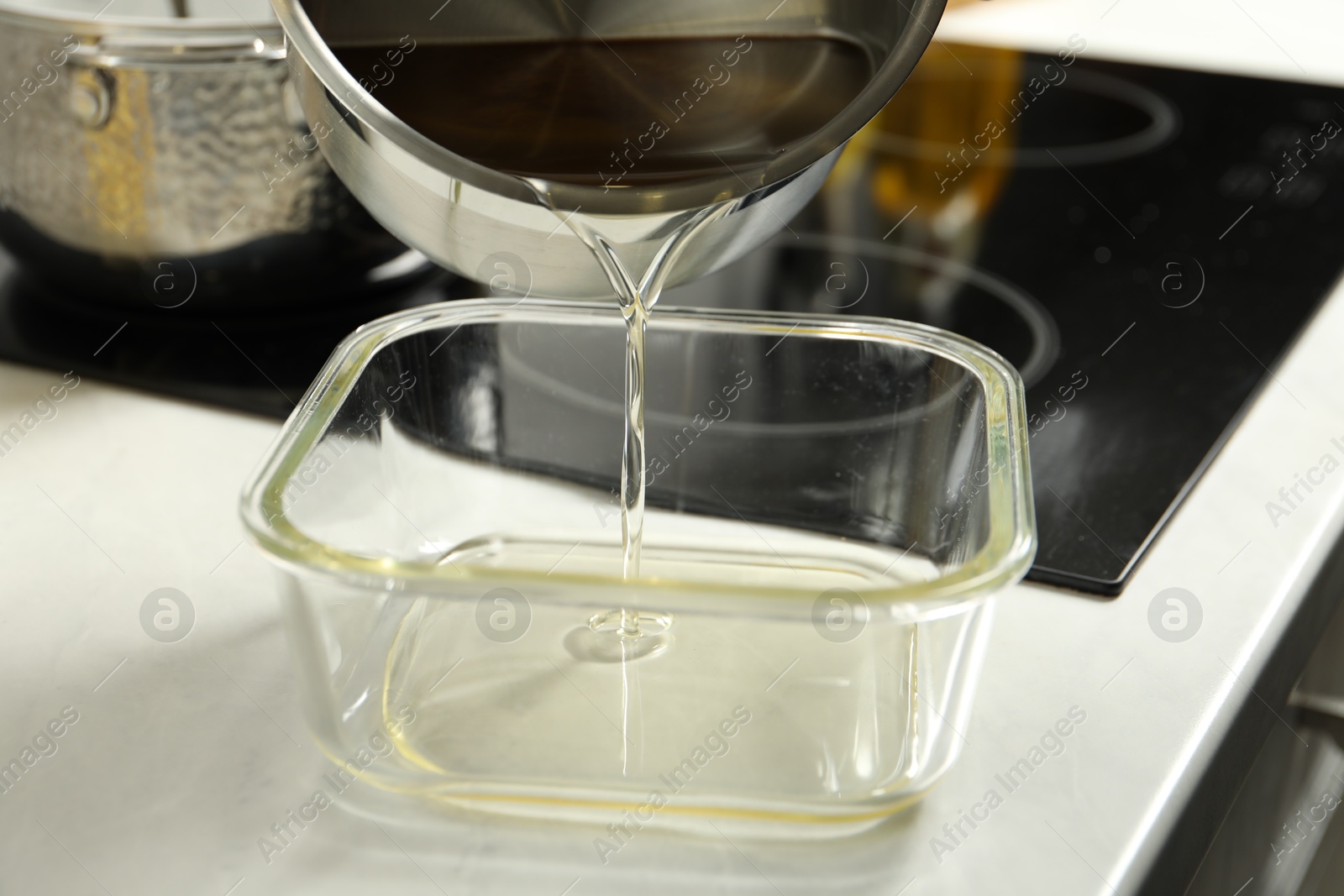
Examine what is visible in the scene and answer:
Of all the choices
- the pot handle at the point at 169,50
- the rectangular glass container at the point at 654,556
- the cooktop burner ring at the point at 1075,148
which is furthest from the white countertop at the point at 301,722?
the cooktop burner ring at the point at 1075,148

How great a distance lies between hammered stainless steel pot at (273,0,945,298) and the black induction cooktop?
20 cm

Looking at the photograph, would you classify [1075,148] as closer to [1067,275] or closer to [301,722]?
[1067,275]

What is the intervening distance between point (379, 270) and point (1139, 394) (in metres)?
0.43

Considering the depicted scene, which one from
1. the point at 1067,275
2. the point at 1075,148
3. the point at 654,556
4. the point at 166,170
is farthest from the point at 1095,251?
the point at 166,170

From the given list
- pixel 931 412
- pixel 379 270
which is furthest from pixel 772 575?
pixel 379 270

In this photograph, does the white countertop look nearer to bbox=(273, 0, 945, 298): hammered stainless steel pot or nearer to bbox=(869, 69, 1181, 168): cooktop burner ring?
bbox=(273, 0, 945, 298): hammered stainless steel pot

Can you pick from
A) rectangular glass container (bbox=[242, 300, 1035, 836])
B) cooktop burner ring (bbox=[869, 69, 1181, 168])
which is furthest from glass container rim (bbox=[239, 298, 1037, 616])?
cooktop burner ring (bbox=[869, 69, 1181, 168])

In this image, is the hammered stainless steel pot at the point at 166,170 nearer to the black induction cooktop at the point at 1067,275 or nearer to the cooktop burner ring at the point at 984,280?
the black induction cooktop at the point at 1067,275

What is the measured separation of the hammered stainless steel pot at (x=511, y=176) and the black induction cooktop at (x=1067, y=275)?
20cm

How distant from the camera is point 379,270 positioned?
76 cm

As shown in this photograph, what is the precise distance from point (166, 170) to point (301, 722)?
0.33 meters

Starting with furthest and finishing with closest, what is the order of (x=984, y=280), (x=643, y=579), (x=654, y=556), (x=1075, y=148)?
(x=1075, y=148) < (x=984, y=280) < (x=654, y=556) < (x=643, y=579)

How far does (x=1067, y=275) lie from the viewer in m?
0.84

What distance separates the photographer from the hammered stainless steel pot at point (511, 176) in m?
0.46
